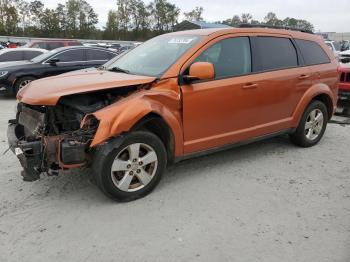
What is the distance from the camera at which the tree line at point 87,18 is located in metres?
57.6

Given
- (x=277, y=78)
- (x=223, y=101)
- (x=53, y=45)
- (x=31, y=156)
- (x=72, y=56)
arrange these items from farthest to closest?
(x=53, y=45) → (x=72, y=56) → (x=277, y=78) → (x=223, y=101) → (x=31, y=156)

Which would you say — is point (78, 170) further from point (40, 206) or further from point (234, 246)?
point (234, 246)

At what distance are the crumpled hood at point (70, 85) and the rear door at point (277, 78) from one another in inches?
64.9

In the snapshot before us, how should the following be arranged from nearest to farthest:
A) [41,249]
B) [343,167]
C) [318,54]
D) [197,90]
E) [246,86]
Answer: [41,249] → [197,90] → [246,86] → [343,167] → [318,54]

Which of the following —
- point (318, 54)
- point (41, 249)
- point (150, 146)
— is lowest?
point (41, 249)

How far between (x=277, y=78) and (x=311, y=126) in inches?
48.9

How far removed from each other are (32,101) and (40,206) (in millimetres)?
1079

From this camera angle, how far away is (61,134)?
12.5 ft

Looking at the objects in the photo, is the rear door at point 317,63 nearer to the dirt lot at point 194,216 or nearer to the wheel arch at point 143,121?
the dirt lot at point 194,216

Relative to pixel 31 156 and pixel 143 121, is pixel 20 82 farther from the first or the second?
pixel 143 121

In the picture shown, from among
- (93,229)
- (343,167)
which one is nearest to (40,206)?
(93,229)

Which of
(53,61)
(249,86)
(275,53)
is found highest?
(275,53)

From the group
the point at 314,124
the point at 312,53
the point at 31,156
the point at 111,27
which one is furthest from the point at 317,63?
the point at 111,27

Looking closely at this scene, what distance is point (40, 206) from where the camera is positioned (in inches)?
155
